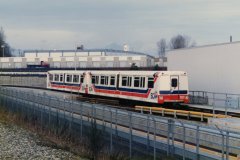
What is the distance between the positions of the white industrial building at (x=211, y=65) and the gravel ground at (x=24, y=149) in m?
18.4

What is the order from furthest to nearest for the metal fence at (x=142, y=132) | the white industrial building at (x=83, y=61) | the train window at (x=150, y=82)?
the white industrial building at (x=83, y=61) → the train window at (x=150, y=82) → the metal fence at (x=142, y=132)

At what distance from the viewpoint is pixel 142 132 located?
1514cm

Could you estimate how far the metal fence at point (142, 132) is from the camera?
11656 mm

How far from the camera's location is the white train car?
32156 millimetres

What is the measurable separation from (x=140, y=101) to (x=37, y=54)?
343 feet

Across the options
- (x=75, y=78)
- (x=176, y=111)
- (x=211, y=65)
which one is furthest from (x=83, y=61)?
(x=176, y=111)

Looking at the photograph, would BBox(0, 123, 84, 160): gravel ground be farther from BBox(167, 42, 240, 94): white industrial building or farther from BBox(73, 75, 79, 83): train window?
BBox(73, 75, 79, 83): train window

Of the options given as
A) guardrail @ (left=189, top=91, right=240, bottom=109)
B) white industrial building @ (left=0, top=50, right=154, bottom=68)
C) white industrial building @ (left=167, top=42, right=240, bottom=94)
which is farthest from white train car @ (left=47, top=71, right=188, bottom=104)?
white industrial building @ (left=0, top=50, right=154, bottom=68)

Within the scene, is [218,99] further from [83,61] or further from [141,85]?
[83,61]

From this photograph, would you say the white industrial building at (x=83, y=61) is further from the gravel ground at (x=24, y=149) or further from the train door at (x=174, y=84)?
the gravel ground at (x=24, y=149)

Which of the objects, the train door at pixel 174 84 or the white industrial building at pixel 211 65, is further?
the white industrial building at pixel 211 65

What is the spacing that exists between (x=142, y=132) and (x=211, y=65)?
2459cm

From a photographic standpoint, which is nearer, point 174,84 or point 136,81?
point 174,84

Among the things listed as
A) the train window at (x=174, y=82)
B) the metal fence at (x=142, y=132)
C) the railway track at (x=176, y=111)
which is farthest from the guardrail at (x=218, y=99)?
the metal fence at (x=142, y=132)
